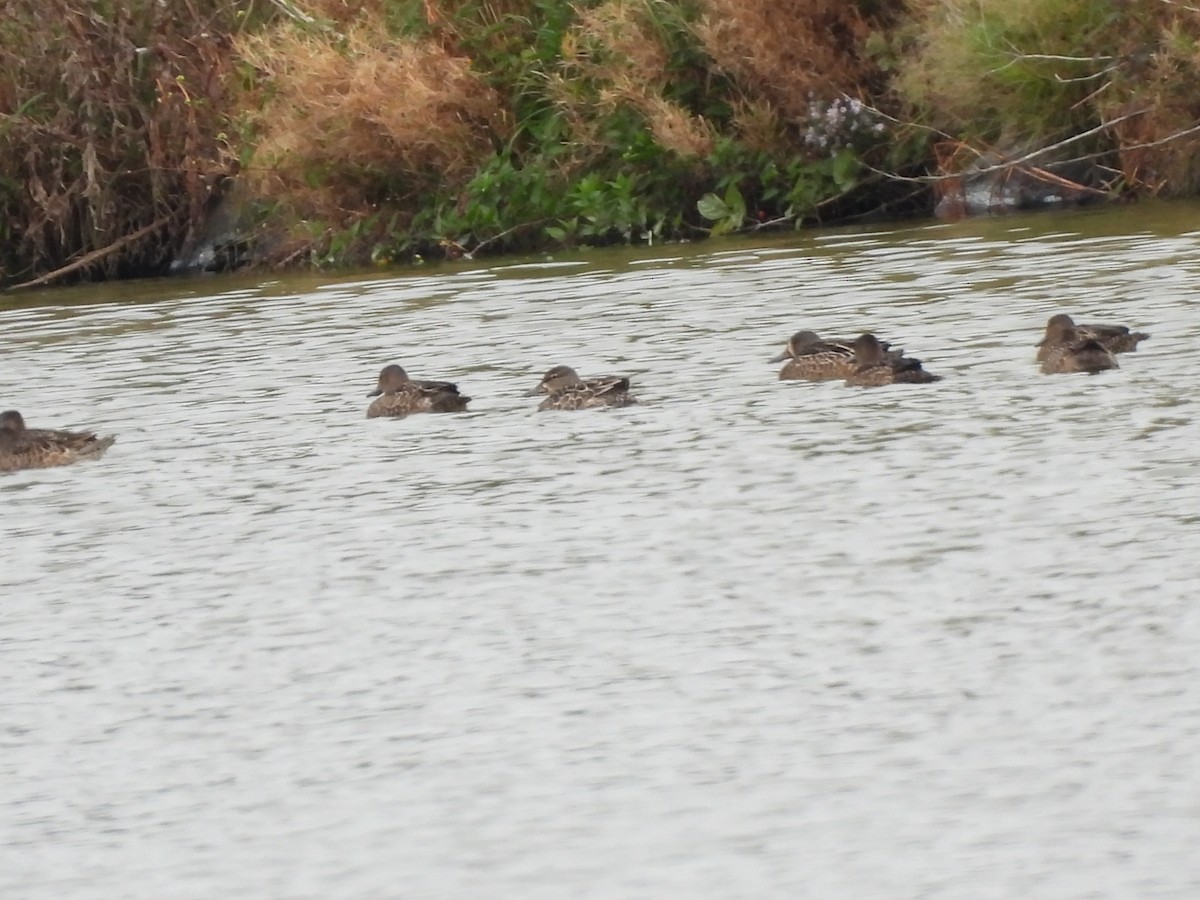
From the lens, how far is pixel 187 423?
13055 mm

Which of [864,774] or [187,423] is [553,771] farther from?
[187,423]

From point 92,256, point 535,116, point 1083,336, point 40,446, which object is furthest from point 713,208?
point 40,446

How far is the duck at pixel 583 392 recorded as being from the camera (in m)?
12.0

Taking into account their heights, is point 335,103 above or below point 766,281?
above

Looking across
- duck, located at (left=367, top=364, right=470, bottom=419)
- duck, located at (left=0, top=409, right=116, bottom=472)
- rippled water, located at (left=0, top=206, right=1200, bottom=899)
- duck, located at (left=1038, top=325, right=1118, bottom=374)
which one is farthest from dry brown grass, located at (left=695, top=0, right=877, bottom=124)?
duck, located at (left=0, top=409, right=116, bottom=472)

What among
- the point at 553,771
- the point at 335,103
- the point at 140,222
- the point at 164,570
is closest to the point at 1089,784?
the point at 553,771

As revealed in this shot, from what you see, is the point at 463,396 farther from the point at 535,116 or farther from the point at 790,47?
the point at 535,116

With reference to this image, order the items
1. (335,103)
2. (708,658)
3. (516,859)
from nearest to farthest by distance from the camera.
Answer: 1. (516,859)
2. (708,658)
3. (335,103)

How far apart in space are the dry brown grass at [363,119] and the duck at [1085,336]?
538 inches

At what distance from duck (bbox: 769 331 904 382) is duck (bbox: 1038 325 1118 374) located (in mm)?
737

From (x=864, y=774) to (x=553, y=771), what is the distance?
80cm

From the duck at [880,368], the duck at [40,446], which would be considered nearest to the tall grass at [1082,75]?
the duck at [880,368]

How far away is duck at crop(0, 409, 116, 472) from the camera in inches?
462

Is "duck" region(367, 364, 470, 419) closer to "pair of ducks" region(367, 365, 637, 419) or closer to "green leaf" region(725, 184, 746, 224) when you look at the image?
"pair of ducks" region(367, 365, 637, 419)
